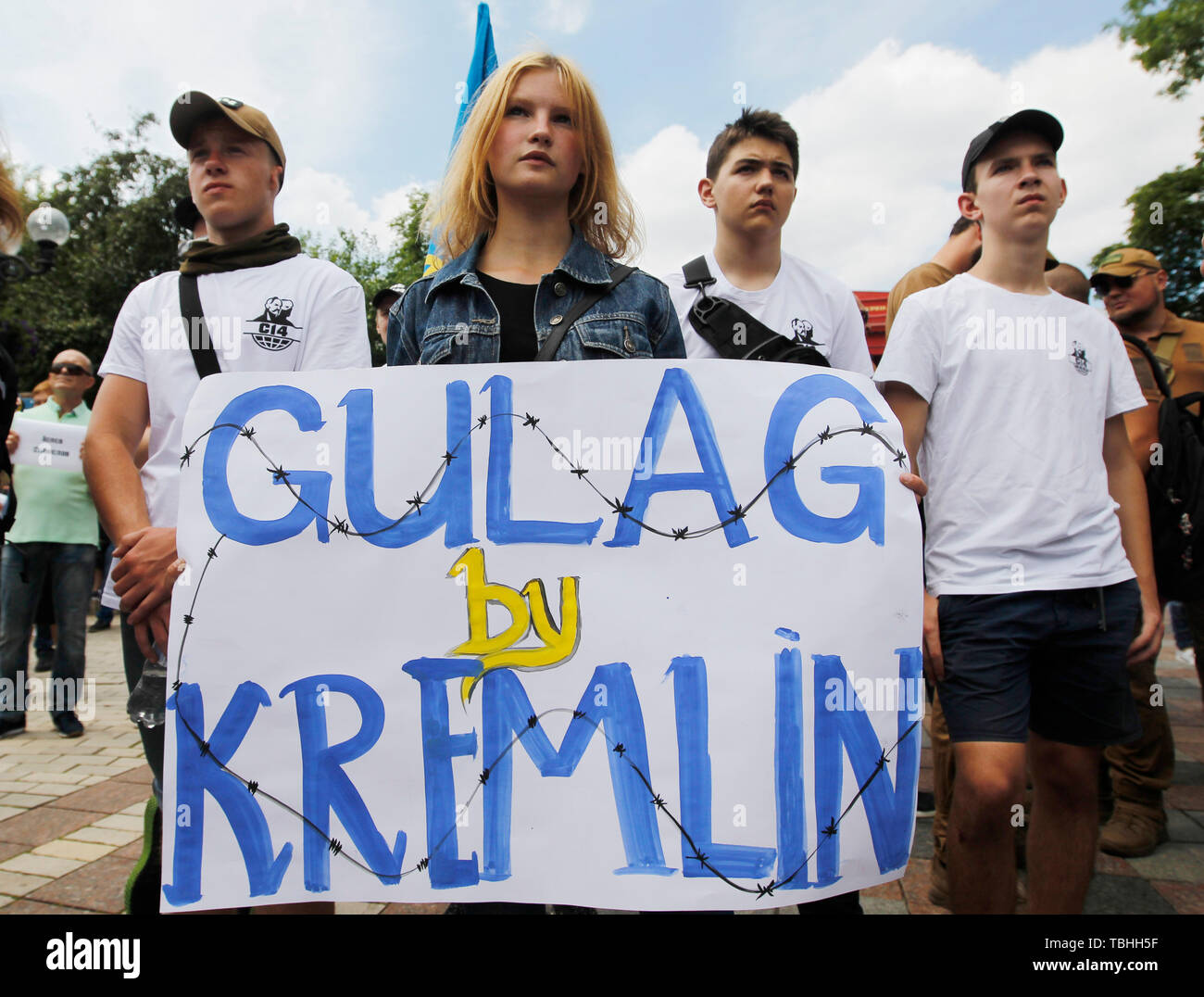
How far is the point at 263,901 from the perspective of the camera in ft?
5.05

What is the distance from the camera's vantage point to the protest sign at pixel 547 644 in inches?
59.7

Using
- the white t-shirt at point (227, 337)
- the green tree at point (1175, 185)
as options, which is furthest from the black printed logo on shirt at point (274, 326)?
the green tree at point (1175, 185)

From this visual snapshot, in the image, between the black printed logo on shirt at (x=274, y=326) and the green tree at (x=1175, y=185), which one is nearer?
the black printed logo on shirt at (x=274, y=326)

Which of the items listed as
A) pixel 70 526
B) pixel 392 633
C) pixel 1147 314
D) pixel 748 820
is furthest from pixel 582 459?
pixel 70 526

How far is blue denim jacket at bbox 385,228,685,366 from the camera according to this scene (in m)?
1.79

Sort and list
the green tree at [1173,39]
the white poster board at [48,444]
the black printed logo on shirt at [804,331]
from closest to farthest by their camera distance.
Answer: the black printed logo on shirt at [804,331] → the white poster board at [48,444] → the green tree at [1173,39]

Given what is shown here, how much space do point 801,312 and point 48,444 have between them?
496 cm

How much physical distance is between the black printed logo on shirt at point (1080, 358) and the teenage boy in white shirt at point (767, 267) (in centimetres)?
49

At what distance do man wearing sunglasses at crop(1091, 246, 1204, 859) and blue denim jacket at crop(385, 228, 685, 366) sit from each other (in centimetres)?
173

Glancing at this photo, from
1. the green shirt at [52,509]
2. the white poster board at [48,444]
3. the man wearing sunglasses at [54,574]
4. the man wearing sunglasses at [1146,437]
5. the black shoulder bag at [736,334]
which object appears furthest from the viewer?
→ the white poster board at [48,444]

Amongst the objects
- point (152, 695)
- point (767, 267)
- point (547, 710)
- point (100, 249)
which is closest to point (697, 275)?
point (767, 267)

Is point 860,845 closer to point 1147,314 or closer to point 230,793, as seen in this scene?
point 230,793

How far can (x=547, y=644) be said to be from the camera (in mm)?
1562

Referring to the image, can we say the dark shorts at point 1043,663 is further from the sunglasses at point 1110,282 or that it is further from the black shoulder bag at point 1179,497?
the sunglasses at point 1110,282
